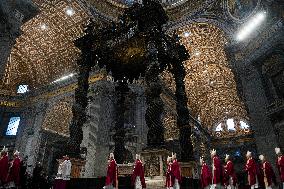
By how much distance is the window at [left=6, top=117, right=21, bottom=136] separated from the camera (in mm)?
20922

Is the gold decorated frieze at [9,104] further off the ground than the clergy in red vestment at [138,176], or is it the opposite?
the gold decorated frieze at [9,104]

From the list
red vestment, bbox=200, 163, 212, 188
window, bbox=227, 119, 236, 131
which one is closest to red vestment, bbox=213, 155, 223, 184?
red vestment, bbox=200, 163, 212, 188

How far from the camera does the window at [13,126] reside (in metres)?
20.9

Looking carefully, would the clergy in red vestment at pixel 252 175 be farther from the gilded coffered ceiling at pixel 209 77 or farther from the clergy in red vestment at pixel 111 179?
the gilded coffered ceiling at pixel 209 77

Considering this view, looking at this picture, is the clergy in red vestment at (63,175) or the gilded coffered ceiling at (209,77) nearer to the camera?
the clergy in red vestment at (63,175)

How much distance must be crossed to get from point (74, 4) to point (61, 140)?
33.0 ft

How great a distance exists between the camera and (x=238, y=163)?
86.5 ft

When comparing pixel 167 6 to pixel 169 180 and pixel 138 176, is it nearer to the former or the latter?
pixel 138 176

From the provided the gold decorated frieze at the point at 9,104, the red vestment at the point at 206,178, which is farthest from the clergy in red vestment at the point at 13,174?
the gold decorated frieze at the point at 9,104

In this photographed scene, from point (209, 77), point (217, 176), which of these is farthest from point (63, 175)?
point (209, 77)

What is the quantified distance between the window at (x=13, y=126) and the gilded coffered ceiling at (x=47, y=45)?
3.22 metres

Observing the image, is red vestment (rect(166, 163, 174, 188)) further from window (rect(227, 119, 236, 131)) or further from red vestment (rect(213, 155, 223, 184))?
window (rect(227, 119, 236, 131))

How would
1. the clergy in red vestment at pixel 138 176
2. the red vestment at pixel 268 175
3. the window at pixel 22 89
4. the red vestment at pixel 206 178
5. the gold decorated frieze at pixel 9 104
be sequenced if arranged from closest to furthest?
1. the clergy in red vestment at pixel 138 176
2. the red vestment at pixel 206 178
3. the red vestment at pixel 268 175
4. the gold decorated frieze at pixel 9 104
5. the window at pixel 22 89

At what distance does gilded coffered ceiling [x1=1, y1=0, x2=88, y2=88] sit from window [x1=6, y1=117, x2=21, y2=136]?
10.6ft
